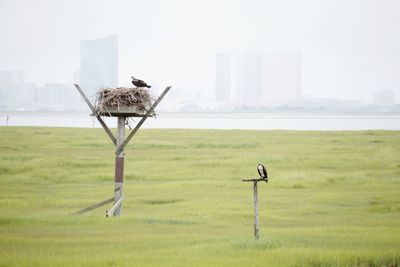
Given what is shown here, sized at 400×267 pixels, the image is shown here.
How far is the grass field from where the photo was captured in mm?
17141

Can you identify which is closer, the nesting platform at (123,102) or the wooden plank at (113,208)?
the nesting platform at (123,102)

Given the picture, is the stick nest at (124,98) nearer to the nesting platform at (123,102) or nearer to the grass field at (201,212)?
the nesting platform at (123,102)

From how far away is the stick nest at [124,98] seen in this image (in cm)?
2322

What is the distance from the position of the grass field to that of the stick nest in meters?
3.65

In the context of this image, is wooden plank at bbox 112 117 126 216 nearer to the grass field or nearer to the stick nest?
the grass field

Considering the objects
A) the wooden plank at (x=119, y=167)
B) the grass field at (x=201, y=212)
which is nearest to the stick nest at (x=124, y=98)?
the wooden plank at (x=119, y=167)

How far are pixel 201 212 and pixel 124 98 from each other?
543 centimetres

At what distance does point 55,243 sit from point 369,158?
3712cm

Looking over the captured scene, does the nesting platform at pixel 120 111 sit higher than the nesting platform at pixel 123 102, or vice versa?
the nesting platform at pixel 123 102

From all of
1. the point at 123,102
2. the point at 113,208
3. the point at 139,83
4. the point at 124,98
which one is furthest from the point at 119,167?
the point at 139,83

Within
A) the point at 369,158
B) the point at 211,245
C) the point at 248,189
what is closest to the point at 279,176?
the point at 248,189

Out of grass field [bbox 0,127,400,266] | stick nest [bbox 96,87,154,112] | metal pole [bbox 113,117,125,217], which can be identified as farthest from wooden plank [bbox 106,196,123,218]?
stick nest [bbox 96,87,154,112]

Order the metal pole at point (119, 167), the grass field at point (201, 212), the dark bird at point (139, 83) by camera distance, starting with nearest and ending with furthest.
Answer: the grass field at point (201, 212), the dark bird at point (139, 83), the metal pole at point (119, 167)

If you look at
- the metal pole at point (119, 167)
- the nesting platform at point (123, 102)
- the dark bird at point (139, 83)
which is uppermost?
the dark bird at point (139, 83)
